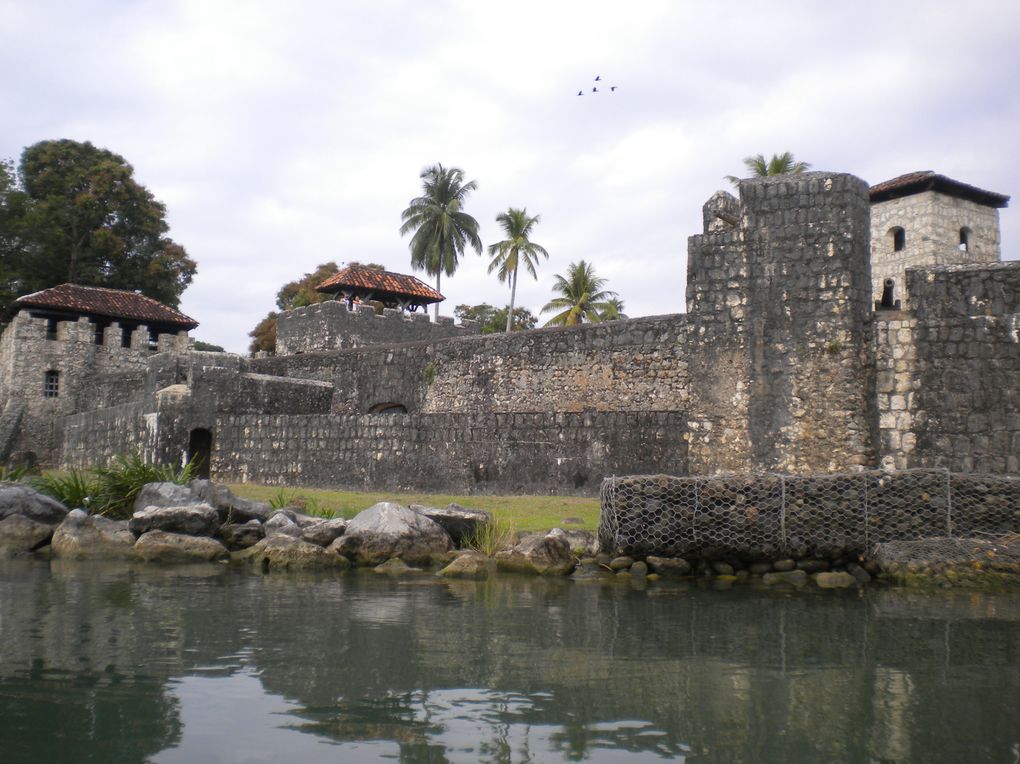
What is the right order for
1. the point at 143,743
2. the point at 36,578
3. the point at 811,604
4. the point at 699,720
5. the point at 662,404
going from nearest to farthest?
the point at 143,743, the point at 699,720, the point at 811,604, the point at 36,578, the point at 662,404

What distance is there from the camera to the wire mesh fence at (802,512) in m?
9.98

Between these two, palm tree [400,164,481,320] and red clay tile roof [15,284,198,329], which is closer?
red clay tile roof [15,284,198,329]

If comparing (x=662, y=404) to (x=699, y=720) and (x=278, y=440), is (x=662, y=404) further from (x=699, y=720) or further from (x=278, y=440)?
(x=699, y=720)

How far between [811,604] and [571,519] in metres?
4.22

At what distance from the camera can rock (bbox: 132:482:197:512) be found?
13.0m

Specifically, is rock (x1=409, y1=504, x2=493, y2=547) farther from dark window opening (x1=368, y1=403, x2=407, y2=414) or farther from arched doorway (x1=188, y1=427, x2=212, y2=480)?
dark window opening (x1=368, y1=403, x2=407, y2=414)

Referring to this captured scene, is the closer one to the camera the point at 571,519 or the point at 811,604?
the point at 811,604

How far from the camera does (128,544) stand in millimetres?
11953

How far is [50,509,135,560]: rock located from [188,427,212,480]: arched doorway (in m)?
5.90

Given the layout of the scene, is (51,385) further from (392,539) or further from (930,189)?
(930,189)

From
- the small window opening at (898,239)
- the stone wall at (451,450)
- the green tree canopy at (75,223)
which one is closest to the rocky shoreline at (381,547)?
the stone wall at (451,450)

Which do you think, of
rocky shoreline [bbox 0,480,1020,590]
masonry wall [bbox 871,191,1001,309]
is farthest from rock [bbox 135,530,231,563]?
masonry wall [bbox 871,191,1001,309]

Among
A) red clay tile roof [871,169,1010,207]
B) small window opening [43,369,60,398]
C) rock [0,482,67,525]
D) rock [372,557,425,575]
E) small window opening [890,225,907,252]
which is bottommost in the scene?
rock [372,557,425,575]

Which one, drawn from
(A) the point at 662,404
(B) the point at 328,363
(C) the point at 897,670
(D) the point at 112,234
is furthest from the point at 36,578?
(D) the point at 112,234
